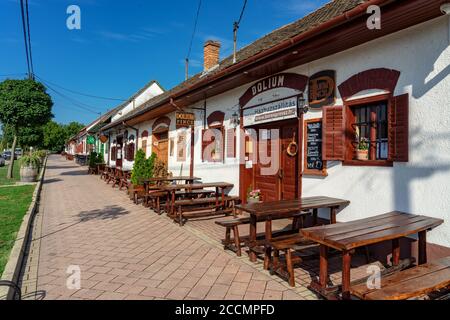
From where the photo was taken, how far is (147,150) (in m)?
13.9

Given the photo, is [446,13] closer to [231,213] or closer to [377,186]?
[377,186]

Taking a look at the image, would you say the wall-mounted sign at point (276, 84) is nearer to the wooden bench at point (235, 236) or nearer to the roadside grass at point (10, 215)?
the wooden bench at point (235, 236)

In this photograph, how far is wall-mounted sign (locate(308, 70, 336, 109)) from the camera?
16.5 ft

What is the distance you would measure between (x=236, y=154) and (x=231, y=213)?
1.47m

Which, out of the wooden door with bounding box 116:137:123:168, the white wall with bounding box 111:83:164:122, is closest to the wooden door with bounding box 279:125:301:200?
the wooden door with bounding box 116:137:123:168

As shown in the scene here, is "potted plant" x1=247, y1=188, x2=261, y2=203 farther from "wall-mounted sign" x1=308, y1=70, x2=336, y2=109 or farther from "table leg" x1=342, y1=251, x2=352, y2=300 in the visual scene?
"table leg" x1=342, y1=251, x2=352, y2=300

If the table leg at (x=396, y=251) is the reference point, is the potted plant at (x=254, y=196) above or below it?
above

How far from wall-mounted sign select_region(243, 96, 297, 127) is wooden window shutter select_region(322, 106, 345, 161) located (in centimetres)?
91

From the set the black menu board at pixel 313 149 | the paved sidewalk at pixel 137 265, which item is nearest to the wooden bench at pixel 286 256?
the paved sidewalk at pixel 137 265

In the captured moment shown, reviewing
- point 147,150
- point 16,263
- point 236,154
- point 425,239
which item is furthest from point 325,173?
point 147,150

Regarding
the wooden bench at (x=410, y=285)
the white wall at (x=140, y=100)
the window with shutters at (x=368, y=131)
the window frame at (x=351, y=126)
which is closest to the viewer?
the wooden bench at (x=410, y=285)

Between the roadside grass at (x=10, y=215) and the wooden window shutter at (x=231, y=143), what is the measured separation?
15.6 ft

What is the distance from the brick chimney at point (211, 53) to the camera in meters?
12.3

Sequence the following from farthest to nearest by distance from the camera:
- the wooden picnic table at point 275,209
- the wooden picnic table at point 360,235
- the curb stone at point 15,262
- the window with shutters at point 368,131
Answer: the window with shutters at point 368,131 < the wooden picnic table at point 275,209 < the curb stone at point 15,262 < the wooden picnic table at point 360,235
